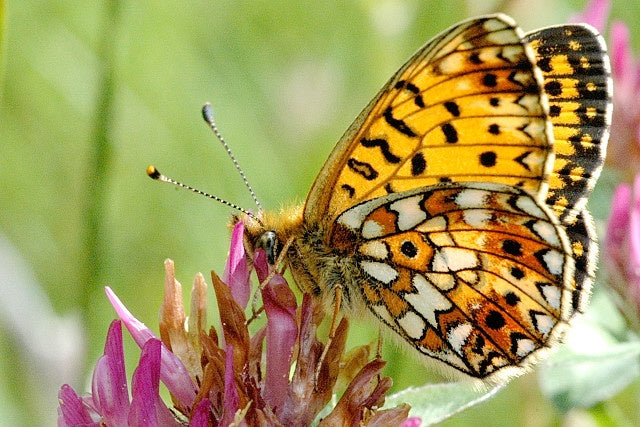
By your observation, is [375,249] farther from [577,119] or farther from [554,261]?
[577,119]

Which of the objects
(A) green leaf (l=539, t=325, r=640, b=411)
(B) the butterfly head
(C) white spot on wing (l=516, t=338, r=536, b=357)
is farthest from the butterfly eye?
(A) green leaf (l=539, t=325, r=640, b=411)

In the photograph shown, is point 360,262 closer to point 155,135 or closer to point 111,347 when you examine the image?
point 111,347

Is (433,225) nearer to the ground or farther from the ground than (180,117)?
nearer to the ground

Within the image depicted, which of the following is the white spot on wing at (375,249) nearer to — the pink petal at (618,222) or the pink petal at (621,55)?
the pink petal at (618,222)

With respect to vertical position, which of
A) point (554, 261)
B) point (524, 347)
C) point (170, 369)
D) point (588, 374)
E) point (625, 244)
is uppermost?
point (170, 369)

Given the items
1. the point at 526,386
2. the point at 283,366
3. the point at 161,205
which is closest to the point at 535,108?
the point at 283,366

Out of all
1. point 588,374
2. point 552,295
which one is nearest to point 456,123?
point 552,295

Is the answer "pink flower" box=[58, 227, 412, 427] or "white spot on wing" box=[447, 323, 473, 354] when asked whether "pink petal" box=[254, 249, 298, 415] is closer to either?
"pink flower" box=[58, 227, 412, 427]
